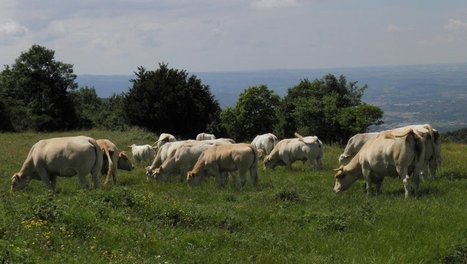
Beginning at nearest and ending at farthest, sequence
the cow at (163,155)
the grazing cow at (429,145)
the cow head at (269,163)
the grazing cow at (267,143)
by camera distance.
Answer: the grazing cow at (429,145) < the cow at (163,155) < the cow head at (269,163) < the grazing cow at (267,143)

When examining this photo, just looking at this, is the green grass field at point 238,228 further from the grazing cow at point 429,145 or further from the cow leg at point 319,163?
the cow leg at point 319,163

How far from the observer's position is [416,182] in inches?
667

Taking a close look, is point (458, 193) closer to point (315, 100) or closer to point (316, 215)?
point (316, 215)

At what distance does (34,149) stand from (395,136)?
39.9 ft

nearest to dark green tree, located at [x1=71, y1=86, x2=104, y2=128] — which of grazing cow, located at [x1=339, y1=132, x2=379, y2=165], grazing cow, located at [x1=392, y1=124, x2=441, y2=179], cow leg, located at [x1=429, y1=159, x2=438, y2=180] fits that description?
grazing cow, located at [x1=339, y1=132, x2=379, y2=165]

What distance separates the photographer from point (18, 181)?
61.7 ft

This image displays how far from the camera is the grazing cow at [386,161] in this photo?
54.5ft

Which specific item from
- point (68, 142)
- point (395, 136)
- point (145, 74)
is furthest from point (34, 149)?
point (145, 74)

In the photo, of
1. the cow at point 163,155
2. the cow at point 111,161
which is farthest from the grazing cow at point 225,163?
the cow at point 111,161

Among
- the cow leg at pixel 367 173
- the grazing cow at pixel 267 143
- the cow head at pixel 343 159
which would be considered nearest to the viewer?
the cow leg at pixel 367 173

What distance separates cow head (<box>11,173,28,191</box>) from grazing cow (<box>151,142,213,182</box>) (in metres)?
5.27

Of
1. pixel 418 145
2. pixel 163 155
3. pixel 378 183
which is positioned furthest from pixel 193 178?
pixel 418 145

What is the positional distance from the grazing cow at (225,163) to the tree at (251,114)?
5077 cm

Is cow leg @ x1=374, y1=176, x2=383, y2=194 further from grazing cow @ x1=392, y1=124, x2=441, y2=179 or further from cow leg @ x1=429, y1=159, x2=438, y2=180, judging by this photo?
cow leg @ x1=429, y1=159, x2=438, y2=180
